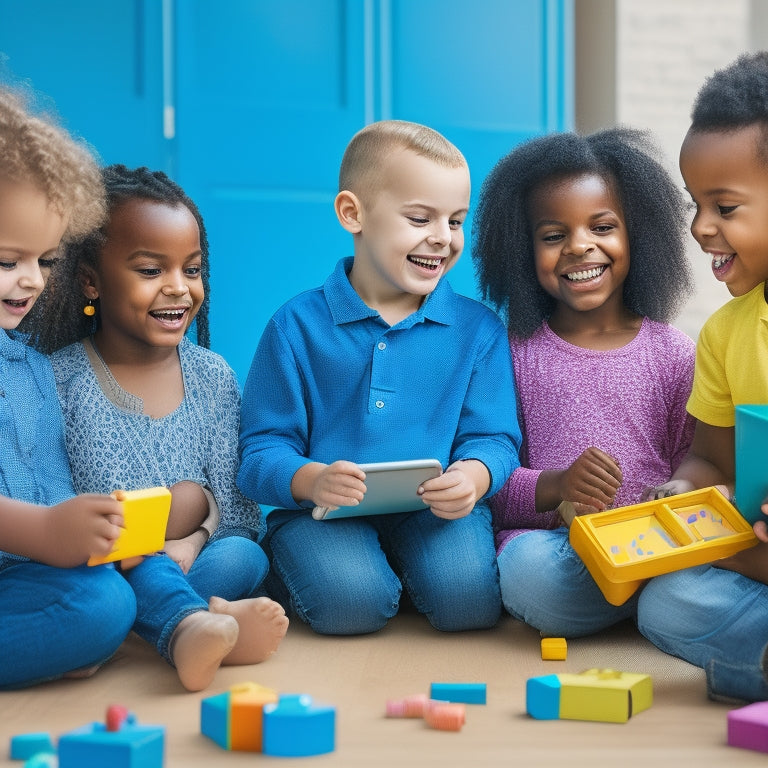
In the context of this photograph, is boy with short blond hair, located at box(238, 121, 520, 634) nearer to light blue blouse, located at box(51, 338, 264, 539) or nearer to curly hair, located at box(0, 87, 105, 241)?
light blue blouse, located at box(51, 338, 264, 539)

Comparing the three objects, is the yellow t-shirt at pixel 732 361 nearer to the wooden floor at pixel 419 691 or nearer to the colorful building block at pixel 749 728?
the wooden floor at pixel 419 691

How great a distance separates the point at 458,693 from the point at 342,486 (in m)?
0.32

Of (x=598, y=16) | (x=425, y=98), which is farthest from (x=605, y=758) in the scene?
(x=598, y=16)

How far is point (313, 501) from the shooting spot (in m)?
1.41

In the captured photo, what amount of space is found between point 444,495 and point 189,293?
1.54 feet

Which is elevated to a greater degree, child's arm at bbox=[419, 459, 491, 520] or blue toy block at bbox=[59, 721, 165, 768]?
child's arm at bbox=[419, 459, 491, 520]

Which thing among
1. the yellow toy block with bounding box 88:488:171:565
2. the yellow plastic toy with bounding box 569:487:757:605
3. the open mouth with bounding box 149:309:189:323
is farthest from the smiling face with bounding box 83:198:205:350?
the yellow plastic toy with bounding box 569:487:757:605

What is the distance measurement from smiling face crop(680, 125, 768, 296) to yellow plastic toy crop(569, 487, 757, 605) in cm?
28

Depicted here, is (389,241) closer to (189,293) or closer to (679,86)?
(189,293)

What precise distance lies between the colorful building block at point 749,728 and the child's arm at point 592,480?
0.43 m

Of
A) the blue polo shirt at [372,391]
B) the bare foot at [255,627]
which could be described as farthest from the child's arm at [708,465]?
the bare foot at [255,627]

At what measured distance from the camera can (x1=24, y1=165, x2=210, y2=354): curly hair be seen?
1.51 metres

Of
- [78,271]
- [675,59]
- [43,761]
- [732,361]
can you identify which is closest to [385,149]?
[78,271]

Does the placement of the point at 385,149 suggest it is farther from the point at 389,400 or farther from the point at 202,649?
the point at 202,649
